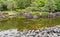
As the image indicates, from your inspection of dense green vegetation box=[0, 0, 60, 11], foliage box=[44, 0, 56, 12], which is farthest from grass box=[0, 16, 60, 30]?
dense green vegetation box=[0, 0, 60, 11]

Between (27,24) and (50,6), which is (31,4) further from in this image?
(27,24)

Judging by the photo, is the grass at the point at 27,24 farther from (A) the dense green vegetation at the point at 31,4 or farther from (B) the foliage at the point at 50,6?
(A) the dense green vegetation at the point at 31,4

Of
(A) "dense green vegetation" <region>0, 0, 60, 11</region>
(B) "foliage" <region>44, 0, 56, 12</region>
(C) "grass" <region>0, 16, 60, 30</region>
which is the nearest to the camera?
(C) "grass" <region>0, 16, 60, 30</region>

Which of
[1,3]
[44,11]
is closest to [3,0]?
[1,3]

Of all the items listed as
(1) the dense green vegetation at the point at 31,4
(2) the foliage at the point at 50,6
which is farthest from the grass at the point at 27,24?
(1) the dense green vegetation at the point at 31,4

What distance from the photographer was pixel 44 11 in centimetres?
5059

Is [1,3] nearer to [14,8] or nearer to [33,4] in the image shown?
[14,8]

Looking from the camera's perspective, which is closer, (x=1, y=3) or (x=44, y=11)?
(x=44, y=11)

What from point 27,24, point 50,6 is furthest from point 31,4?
point 27,24

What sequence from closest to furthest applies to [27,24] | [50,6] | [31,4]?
[27,24]
[50,6]
[31,4]

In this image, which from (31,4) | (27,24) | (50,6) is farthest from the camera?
(31,4)

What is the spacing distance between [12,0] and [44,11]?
1091cm

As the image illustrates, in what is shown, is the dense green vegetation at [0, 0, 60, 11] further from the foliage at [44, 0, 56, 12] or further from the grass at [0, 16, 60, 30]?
the grass at [0, 16, 60, 30]

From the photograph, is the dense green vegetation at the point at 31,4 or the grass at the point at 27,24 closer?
the grass at the point at 27,24
